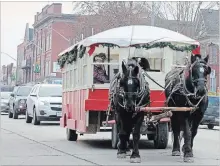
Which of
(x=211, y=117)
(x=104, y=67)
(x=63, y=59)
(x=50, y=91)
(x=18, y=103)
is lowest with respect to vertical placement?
(x=211, y=117)

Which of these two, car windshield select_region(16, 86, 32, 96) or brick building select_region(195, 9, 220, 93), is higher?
brick building select_region(195, 9, 220, 93)

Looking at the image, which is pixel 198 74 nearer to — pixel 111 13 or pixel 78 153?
pixel 78 153

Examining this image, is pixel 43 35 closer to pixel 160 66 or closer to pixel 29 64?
pixel 29 64

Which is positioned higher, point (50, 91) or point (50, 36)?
point (50, 36)

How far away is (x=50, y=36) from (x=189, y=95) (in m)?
63.7

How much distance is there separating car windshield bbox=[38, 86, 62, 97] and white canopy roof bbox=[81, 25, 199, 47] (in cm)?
1263

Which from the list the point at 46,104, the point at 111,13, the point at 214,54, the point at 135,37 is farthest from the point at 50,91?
the point at 214,54

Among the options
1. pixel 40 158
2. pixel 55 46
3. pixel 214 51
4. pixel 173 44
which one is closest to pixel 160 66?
pixel 173 44

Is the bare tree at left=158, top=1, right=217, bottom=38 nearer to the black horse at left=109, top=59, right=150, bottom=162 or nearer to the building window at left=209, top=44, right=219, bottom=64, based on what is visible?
the building window at left=209, top=44, right=219, bottom=64

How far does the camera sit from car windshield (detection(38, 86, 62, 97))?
2633 centimetres

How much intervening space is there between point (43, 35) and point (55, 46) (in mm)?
6409

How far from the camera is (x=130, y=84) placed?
10.7 meters

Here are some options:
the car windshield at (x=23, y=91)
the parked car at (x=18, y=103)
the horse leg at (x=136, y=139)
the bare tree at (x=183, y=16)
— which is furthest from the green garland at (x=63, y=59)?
the bare tree at (x=183, y=16)

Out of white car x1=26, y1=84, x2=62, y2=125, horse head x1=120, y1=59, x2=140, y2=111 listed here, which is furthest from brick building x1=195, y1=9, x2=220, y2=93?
horse head x1=120, y1=59, x2=140, y2=111
